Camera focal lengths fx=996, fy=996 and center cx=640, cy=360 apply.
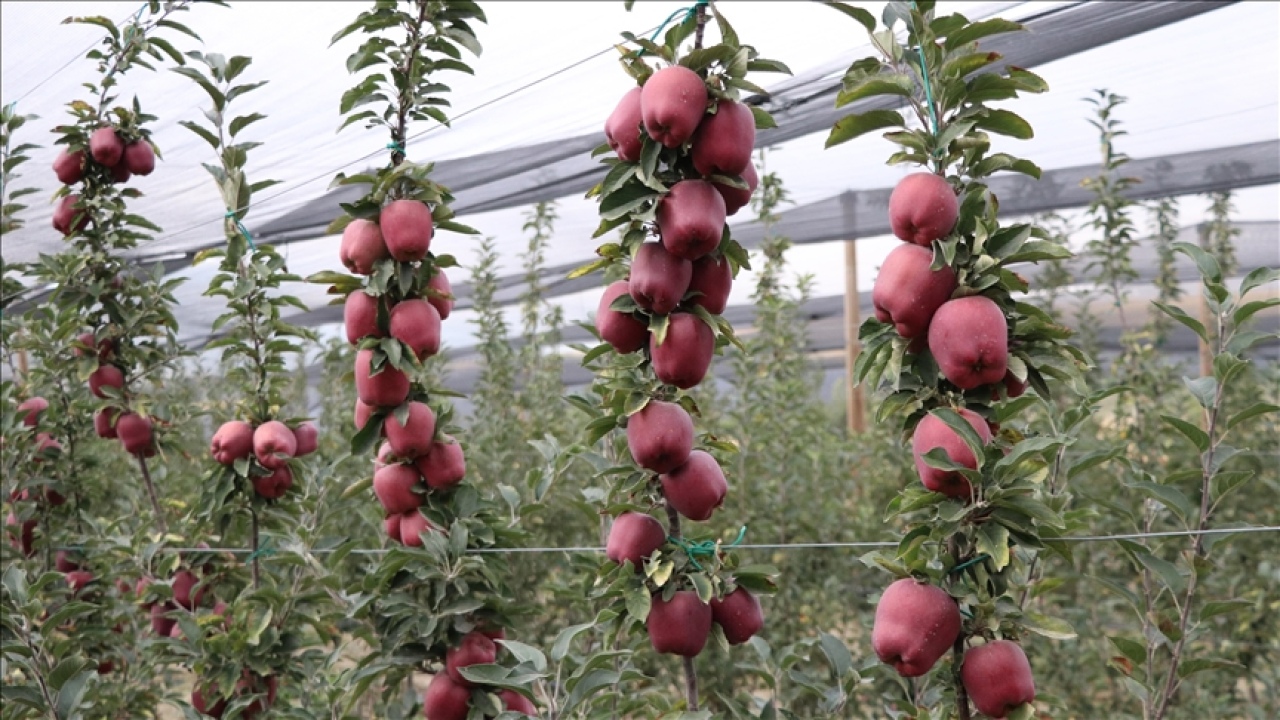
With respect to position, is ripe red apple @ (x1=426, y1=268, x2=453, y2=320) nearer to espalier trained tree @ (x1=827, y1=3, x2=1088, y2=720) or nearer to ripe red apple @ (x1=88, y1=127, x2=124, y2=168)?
espalier trained tree @ (x1=827, y1=3, x2=1088, y2=720)

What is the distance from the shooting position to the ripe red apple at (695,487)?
4.09ft

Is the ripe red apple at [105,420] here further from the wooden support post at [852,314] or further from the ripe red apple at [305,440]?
the wooden support post at [852,314]

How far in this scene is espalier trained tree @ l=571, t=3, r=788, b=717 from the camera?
1.14 m

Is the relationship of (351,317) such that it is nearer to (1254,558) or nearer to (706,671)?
(706,671)

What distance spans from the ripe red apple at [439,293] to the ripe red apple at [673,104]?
1.90 ft

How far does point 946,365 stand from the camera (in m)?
0.95

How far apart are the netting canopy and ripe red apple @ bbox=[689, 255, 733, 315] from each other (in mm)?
1389

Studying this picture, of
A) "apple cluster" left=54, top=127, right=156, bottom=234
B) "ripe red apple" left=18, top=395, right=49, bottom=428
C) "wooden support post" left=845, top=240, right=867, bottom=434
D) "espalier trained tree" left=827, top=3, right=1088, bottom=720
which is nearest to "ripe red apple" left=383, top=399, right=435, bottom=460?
"espalier trained tree" left=827, top=3, right=1088, bottom=720

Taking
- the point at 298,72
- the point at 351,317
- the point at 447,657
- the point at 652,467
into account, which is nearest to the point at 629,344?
the point at 652,467

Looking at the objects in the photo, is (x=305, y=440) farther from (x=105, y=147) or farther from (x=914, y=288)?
(x=914, y=288)

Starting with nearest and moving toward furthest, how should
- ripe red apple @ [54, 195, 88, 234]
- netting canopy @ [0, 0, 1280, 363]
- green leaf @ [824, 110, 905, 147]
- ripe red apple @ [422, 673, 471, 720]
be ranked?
1. green leaf @ [824, 110, 905, 147]
2. ripe red apple @ [422, 673, 471, 720]
3. ripe red apple @ [54, 195, 88, 234]
4. netting canopy @ [0, 0, 1280, 363]

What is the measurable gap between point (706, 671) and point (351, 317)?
198 cm

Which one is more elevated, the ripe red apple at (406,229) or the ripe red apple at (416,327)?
the ripe red apple at (406,229)

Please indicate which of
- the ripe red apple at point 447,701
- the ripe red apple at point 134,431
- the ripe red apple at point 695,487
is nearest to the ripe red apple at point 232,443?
the ripe red apple at point 134,431
